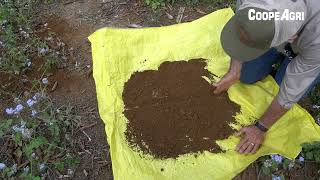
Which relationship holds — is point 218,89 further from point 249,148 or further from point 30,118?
point 30,118

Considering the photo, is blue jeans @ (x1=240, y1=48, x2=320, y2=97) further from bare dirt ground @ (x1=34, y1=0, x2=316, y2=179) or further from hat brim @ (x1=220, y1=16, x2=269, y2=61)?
hat brim @ (x1=220, y1=16, x2=269, y2=61)

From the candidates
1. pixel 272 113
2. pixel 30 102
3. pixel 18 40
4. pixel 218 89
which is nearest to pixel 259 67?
pixel 218 89

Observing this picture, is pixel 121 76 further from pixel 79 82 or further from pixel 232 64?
pixel 232 64

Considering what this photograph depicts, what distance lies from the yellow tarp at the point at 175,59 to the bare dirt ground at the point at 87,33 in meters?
0.17

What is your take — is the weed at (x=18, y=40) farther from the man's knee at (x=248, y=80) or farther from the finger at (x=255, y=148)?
the finger at (x=255, y=148)

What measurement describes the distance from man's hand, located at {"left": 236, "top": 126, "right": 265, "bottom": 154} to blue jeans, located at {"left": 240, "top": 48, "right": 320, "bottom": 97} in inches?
16.3

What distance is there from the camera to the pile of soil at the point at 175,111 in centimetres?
254

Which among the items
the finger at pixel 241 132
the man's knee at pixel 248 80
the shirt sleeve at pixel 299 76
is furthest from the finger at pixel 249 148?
the man's knee at pixel 248 80

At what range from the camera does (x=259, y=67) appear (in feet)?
8.88

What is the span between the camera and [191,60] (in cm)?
294

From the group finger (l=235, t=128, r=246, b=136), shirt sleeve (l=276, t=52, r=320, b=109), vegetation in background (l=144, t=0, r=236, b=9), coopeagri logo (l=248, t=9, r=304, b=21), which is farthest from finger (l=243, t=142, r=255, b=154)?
vegetation in background (l=144, t=0, r=236, b=9)

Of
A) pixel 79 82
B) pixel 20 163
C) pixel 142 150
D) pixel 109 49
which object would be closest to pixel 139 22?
pixel 109 49

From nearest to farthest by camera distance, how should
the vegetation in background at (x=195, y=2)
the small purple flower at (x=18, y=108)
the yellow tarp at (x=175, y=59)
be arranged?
the yellow tarp at (x=175, y=59), the small purple flower at (x=18, y=108), the vegetation in background at (x=195, y=2)

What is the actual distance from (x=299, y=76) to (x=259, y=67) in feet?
2.10
